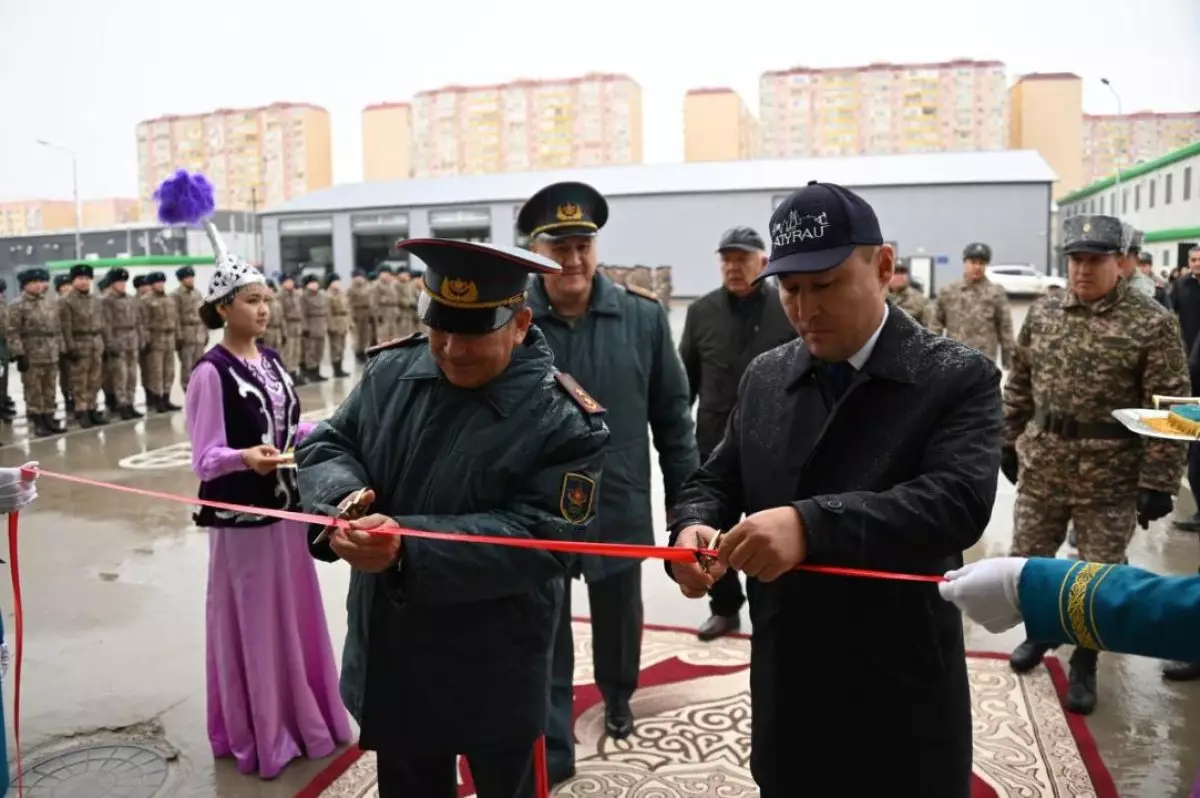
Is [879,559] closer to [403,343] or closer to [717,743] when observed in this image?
[403,343]

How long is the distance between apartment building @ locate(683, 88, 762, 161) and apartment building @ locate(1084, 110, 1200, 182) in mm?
19154

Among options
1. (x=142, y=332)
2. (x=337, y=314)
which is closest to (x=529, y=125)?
(x=337, y=314)

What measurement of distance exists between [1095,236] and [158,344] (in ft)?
39.3

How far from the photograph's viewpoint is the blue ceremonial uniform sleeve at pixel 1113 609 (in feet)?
4.15

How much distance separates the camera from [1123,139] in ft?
135

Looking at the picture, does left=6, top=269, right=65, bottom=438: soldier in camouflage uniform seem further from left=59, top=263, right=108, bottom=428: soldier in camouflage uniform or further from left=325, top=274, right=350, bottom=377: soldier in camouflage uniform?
left=325, top=274, right=350, bottom=377: soldier in camouflage uniform

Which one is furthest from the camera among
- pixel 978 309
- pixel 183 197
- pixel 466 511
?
pixel 978 309

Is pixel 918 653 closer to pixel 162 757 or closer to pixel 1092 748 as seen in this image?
pixel 1092 748

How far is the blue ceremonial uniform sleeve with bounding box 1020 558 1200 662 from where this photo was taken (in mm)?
1266

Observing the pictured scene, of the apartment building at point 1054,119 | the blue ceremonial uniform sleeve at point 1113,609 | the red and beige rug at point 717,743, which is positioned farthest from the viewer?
the apartment building at point 1054,119

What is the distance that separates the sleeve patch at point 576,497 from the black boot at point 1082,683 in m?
2.56

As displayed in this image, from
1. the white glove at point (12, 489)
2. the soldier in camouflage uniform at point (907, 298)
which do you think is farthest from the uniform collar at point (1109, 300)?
the soldier in camouflage uniform at point (907, 298)

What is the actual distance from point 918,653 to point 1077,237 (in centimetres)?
264

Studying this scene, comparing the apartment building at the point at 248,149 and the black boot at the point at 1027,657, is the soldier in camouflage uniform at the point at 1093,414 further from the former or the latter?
the apartment building at the point at 248,149
